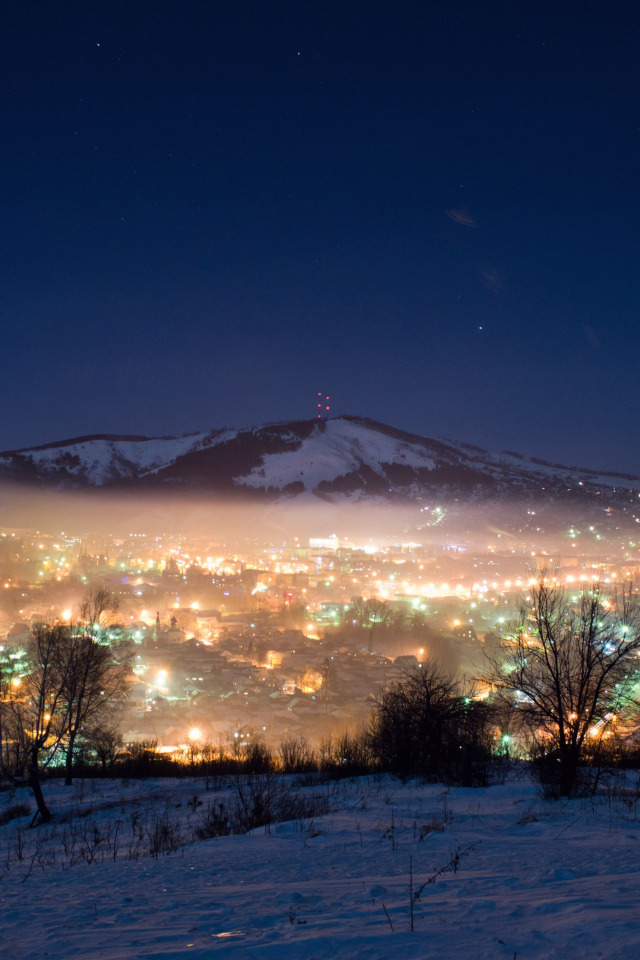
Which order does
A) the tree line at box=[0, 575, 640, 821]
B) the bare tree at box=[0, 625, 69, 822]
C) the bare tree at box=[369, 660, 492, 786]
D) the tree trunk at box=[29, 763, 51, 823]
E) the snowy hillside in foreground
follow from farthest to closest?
the bare tree at box=[369, 660, 492, 786] → the tree line at box=[0, 575, 640, 821] → the bare tree at box=[0, 625, 69, 822] → the tree trunk at box=[29, 763, 51, 823] → the snowy hillside in foreground

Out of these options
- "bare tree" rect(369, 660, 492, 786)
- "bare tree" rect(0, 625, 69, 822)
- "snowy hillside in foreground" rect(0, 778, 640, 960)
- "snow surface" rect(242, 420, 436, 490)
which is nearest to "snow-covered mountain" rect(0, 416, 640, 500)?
"snow surface" rect(242, 420, 436, 490)

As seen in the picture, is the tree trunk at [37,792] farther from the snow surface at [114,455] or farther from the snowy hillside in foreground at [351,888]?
the snow surface at [114,455]

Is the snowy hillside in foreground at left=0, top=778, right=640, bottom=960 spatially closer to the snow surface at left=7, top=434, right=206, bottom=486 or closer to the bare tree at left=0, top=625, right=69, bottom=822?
the bare tree at left=0, top=625, right=69, bottom=822

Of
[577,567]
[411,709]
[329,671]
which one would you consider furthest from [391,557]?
[411,709]

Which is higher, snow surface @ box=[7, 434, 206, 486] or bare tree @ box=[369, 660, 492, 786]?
snow surface @ box=[7, 434, 206, 486]

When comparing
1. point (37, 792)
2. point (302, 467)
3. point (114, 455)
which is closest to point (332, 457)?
point (302, 467)
